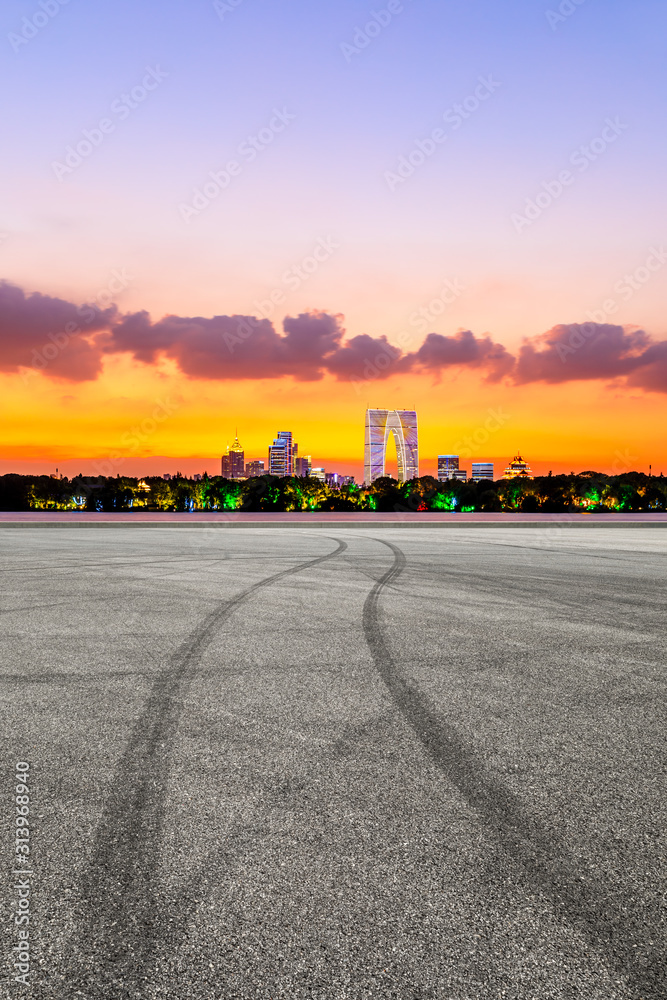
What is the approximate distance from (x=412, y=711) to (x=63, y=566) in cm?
1169

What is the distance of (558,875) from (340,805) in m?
1.17

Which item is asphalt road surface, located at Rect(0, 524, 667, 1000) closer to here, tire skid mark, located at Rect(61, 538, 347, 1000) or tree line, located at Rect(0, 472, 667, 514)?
tire skid mark, located at Rect(61, 538, 347, 1000)

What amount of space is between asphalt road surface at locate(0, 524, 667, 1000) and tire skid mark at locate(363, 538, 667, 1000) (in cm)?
1

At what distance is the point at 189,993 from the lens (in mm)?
2338

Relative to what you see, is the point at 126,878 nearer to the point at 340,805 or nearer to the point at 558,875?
the point at 340,805

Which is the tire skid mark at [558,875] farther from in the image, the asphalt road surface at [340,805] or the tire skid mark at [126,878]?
the tire skid mark at [126,878]

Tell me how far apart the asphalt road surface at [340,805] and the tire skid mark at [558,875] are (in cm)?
1

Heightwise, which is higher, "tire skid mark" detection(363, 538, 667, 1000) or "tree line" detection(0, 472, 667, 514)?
"tree line" detection(0, 472, 667, 514)

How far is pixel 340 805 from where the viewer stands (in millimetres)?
3662

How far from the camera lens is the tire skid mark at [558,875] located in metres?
2.51

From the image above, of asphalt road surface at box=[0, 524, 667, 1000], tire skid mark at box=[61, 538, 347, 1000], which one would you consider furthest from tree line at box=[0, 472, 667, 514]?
tire skid mark at box=[61, 538, 347, 1000]

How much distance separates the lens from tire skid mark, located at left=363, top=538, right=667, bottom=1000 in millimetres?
2512

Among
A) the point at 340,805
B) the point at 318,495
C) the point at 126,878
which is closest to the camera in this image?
the point at 126,878

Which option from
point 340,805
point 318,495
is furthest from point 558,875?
point 318,495
